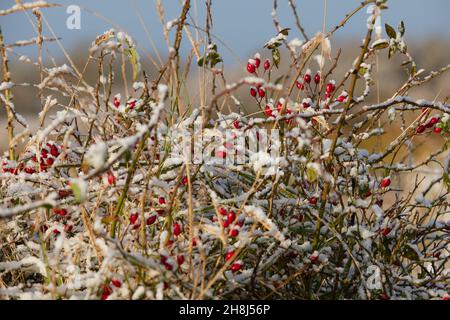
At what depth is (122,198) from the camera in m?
1.76

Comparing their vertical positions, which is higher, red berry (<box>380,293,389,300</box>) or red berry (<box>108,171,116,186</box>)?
red berry (<box>108,171,116,186</box>)

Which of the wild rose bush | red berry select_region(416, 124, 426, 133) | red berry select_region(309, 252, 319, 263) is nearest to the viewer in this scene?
the wild rose bush

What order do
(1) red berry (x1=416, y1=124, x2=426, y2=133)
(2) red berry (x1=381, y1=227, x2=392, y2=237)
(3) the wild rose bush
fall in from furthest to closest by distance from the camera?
(1) red berry (x1=416, y1=124, x2=426, y2=133)
(2) red berry (x1=381, y1=227, x2=392, y2=237)
(3) the wild rose bush

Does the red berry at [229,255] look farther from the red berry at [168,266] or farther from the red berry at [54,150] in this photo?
the red berry at [54,150]

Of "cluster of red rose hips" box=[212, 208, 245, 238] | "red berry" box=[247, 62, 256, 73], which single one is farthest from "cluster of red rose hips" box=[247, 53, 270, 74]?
"cluster of red rose hips" box=[212, 208, 245, 238]

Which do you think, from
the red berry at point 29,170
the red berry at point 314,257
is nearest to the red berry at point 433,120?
the red berry at point 314,257

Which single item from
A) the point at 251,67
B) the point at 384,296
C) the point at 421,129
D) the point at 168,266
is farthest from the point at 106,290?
the point at 421,129

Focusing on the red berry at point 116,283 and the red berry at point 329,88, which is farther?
the red berry at point 329,88

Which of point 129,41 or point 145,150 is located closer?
point 129,41

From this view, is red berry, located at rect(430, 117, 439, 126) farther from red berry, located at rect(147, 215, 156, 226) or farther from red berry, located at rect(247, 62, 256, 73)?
red berry, located at rect(147, 215, 156, 226)
